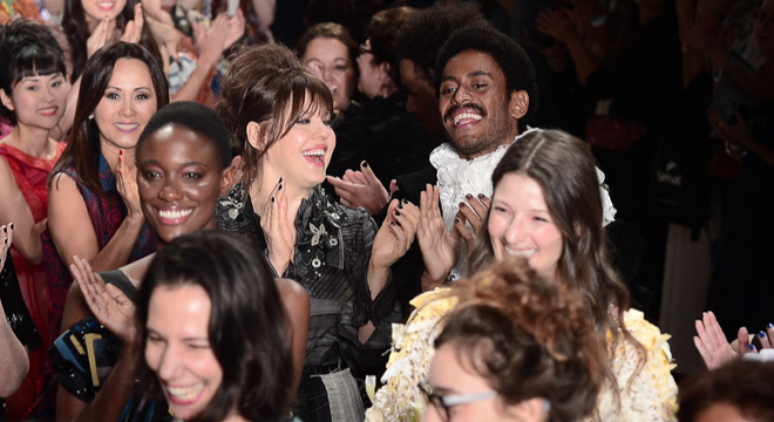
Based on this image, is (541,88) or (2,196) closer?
(2,196)

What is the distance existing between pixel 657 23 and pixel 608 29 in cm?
31

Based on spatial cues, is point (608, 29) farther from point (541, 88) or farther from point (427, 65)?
point (427, 65)

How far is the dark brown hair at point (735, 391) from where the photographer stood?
175 centimetres

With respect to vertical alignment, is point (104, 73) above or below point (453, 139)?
above

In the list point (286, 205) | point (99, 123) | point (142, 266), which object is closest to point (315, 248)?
point (286, 205)

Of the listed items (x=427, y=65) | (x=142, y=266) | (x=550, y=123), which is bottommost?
(x=550, y=123)

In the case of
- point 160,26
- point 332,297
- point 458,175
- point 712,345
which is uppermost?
point 160,26

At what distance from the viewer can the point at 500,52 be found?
3361 millimetres

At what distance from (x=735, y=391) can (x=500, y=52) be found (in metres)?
1.82

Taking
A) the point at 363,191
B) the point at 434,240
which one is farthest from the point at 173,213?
the point at 363,191

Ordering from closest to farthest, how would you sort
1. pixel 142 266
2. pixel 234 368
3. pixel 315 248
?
pixel 234 368 < pixel 142 266 < pixel 315 248

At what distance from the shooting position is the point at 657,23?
519 cm

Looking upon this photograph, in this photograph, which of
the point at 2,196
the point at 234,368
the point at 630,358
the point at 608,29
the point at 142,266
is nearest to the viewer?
the point at 234,368

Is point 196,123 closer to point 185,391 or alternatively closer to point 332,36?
point 185,391
